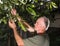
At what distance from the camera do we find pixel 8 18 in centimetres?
284

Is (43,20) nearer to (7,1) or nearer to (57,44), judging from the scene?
(7,1)

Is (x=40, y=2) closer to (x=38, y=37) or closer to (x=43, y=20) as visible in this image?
(x=43, y=20)

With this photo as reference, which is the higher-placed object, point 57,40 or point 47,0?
point 47,0

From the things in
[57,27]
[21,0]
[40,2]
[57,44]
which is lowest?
[57,44]

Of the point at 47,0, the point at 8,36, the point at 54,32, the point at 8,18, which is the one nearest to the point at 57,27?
the point at 54,32

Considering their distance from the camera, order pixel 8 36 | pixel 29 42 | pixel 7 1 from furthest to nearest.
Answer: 1. pixel 8 36
2. pixel 29 42
3. pixel 7 1

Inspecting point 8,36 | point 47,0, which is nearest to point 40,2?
point 47,0

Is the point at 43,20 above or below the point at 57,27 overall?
above

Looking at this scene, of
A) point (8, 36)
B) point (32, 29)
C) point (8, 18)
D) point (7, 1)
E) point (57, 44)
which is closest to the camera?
point (7, 1)

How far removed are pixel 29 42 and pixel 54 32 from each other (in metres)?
1.39

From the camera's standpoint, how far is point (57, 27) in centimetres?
456

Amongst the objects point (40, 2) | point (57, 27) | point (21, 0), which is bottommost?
point (57, 27)

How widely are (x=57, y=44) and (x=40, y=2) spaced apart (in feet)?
4.59

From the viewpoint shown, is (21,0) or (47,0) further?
(47,0)
